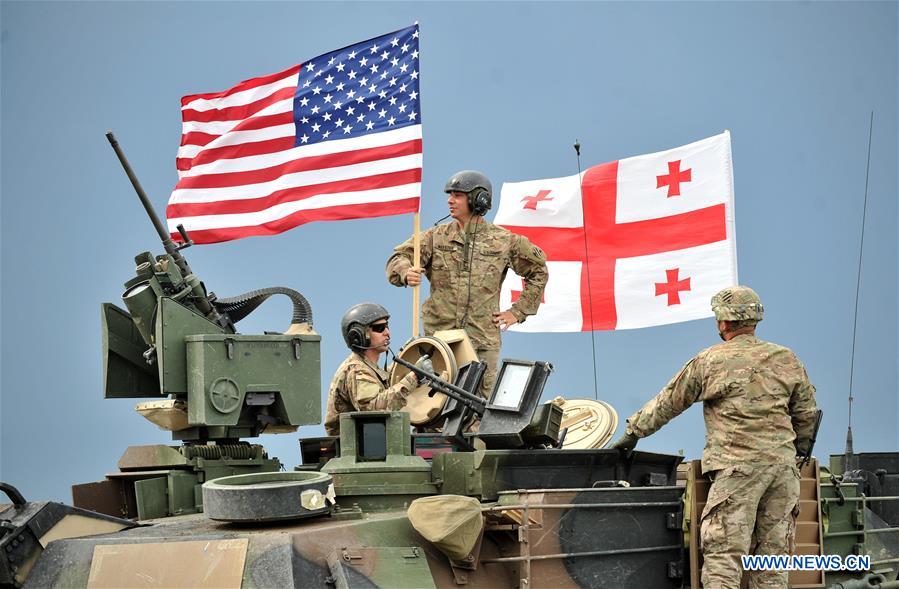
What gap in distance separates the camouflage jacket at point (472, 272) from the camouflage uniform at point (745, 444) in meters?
2.80

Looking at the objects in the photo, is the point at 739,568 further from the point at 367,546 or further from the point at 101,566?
the point at 101,566

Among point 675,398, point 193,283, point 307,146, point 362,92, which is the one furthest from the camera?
point 362,92

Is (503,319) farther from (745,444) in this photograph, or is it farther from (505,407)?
(745,444)

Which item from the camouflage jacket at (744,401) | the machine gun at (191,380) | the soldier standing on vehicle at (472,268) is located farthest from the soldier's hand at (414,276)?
the camouflage jacket at (744,401)

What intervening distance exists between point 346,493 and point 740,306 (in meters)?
2.85

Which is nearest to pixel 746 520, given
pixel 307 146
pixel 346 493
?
pixel 346 493

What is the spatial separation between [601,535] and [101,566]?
3.11 metres

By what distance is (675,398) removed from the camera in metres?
8.70

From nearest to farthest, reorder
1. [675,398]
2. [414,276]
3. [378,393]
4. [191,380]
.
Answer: [675,398], [378,393], [191,380], [414,276]

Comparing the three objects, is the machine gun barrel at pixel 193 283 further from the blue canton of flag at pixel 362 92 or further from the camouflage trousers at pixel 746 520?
the camouflage trousers at pixel 746 520

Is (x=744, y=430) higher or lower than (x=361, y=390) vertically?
lower

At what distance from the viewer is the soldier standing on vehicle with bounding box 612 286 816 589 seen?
8.45 m

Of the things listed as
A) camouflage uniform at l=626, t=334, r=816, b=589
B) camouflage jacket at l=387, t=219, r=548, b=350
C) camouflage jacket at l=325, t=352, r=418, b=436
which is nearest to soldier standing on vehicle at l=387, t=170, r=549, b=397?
camouflage jacket at l=387, t=219, r=548, b=350

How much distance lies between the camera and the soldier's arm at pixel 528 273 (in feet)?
37.7
